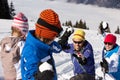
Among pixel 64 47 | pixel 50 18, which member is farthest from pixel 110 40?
pixel 50 18

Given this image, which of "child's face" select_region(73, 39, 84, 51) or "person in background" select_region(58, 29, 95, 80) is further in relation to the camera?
"child's face" select_region(73, 39, 84, 51)

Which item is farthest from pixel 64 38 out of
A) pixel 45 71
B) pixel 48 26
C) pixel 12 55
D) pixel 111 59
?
pixel 45 71

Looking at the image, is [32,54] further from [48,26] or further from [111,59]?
[111,59]

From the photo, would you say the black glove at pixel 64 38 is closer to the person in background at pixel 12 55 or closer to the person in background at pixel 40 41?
the person in background at pixel 12 55

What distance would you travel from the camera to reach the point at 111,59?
676 cm

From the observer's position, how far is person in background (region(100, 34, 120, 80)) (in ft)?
21.6

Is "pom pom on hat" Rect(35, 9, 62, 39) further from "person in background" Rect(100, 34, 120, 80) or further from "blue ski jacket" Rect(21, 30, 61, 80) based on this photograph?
"person in background" Rect(100, 34, 120, 80)

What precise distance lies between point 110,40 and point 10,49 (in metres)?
2.30

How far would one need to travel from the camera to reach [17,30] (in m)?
5.48

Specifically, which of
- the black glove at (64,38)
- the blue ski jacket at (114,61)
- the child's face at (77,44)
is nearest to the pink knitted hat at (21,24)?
the black glove at (64,38)

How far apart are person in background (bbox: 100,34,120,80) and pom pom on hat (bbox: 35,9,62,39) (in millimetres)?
2689

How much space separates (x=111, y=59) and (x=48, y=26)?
3034 millimetres

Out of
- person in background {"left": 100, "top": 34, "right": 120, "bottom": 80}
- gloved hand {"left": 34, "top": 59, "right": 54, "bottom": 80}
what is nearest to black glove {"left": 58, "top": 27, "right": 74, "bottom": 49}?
person in background {"left": 100, "top": 34, "right": 120, "bottom": 80}

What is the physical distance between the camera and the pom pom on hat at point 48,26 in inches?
153
